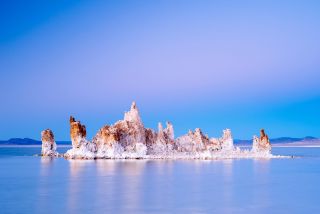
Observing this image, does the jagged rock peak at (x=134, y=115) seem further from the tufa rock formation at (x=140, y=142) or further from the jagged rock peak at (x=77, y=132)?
the jagged rock peak at (x=77, y=132)

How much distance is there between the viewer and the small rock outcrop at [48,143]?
83.9 metres

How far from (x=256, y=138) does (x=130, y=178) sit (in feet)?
134

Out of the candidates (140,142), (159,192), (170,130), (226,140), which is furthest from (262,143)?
(159,192)

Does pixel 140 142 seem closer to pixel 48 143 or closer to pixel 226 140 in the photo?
pixel 226 140

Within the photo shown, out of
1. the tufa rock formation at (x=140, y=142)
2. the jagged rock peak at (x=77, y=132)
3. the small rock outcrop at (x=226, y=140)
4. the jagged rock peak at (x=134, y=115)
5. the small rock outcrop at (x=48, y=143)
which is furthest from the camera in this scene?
the small rock outcrop at (x=48, y=143)

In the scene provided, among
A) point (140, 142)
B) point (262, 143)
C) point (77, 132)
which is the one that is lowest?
point (262, 143)

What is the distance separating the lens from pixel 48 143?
87.7m

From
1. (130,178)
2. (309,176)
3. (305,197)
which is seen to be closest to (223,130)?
(309,176)

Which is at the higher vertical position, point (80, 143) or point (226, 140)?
point (226, 140)

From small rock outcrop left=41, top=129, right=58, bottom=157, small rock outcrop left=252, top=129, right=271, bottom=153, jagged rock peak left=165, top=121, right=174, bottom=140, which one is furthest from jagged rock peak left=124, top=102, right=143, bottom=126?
small rock outcrop left=252, top=129, right=271, bottom=153

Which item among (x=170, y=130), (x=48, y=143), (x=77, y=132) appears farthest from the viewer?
(x=48, y=143)

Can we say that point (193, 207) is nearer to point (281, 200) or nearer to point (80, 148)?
→ point (281, 200)

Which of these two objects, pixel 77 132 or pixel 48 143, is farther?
pixel 48 143

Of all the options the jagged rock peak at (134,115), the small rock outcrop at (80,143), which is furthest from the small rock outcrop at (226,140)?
the small rock outcrop at (80,143)
